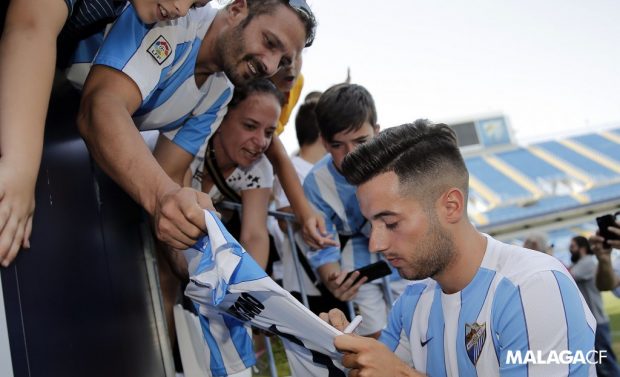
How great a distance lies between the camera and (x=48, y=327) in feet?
4.57

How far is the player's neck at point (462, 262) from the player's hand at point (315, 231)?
102 centimetres

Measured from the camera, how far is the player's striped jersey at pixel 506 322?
1.51 metres

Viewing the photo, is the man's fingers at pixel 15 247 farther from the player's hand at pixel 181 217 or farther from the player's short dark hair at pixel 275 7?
the player's short dark hair at pixel 275 7

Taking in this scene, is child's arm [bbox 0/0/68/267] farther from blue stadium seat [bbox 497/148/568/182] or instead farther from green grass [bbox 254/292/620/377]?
blue stadium seat [bbox 497/148/568/182]

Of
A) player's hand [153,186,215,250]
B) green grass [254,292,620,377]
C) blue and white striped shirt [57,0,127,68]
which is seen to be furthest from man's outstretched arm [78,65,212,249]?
green grass [254,292,620,377]

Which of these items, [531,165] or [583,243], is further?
[531,165]

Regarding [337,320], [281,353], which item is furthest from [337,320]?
[281,353]

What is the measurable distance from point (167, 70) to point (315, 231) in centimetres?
115

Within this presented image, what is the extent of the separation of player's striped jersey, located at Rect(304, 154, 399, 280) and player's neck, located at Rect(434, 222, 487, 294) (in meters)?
1.31

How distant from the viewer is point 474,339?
1.65 meters

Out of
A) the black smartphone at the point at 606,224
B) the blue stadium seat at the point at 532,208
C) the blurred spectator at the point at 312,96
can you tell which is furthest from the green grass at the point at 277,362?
the blue stadium seat at the point at 532,208

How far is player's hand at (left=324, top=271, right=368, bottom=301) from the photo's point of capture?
3.04 metres

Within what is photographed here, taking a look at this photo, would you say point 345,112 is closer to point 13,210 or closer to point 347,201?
point 347,201

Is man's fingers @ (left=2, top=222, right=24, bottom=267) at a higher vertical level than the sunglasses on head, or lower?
lower
